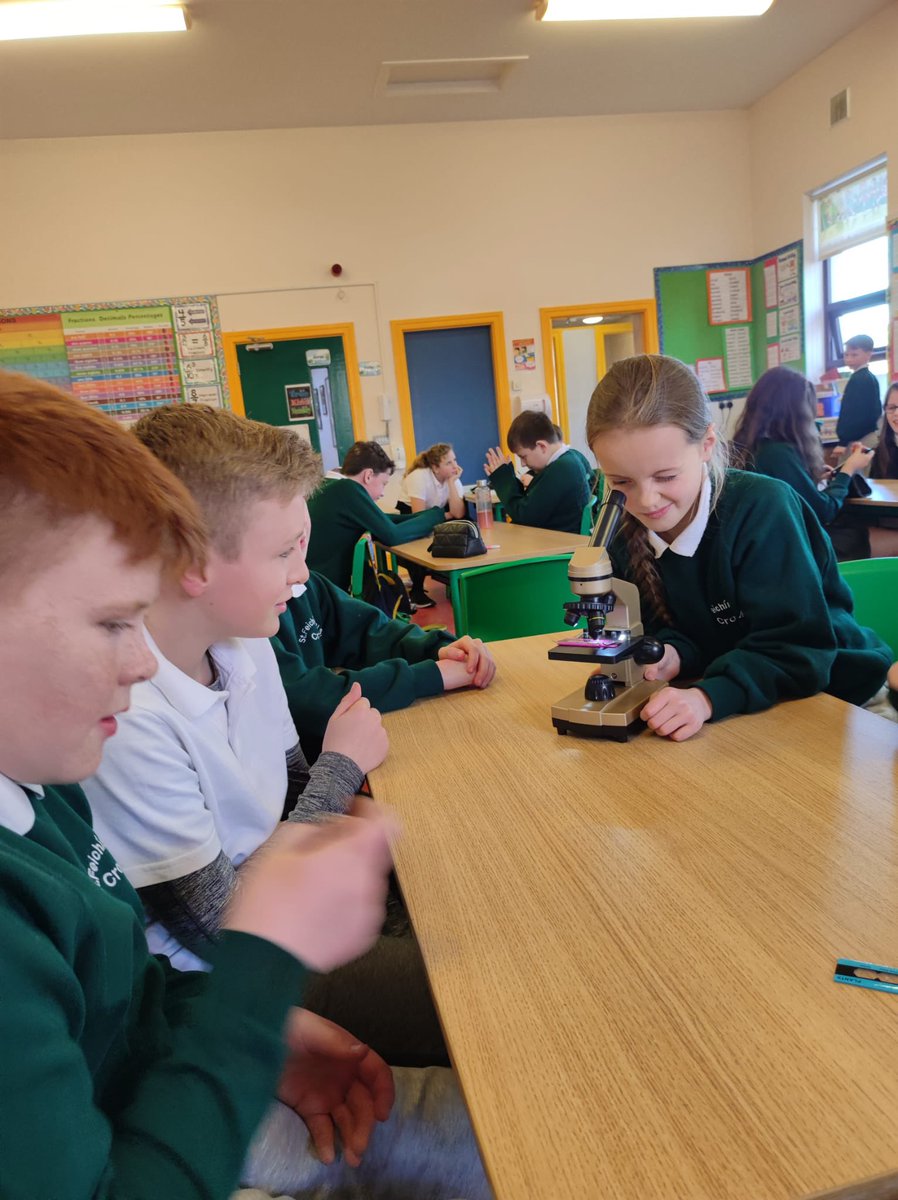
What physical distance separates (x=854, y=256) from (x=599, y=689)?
632 centimetres

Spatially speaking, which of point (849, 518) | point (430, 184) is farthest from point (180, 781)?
point (430, 184)

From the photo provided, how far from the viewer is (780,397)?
10.5ft

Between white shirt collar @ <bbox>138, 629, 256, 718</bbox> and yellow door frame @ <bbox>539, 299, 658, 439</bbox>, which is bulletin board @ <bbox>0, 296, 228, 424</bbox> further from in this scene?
white shirt collar @ <bbox>138, 629, 256, 718</bbox>

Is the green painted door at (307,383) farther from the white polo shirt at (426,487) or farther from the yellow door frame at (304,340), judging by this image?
the white polo shirt at (426,487)

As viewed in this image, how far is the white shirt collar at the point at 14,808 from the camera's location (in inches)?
23.3

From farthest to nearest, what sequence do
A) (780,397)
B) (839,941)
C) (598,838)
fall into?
(780,397)
(598,838)
(839,941)

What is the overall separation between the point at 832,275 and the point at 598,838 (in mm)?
6886

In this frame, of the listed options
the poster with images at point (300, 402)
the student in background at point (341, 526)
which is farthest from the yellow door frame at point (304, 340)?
the student in background at point (341, 526)

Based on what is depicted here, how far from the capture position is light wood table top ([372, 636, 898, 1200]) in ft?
1.65

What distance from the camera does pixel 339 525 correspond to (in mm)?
4129

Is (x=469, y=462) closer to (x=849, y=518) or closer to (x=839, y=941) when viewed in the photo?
(x=849, y=518)

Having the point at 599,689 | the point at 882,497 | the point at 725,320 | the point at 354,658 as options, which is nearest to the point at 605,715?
the point at 599,689

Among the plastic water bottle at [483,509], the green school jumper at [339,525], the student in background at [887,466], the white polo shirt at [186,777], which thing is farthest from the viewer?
the plastic water bottle at [483,509]

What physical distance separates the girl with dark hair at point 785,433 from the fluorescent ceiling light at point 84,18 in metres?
3.83
